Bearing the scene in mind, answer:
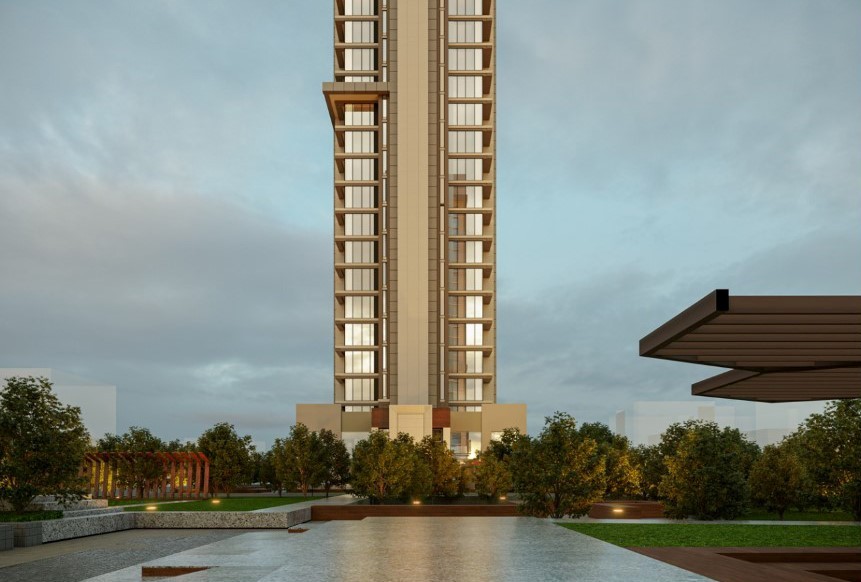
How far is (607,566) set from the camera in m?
11.0

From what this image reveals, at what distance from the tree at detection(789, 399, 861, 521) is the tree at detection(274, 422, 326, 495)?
27002mm

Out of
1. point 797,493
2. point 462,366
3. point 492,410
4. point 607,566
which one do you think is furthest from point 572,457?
point 462,366

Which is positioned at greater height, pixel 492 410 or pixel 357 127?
pixel 357 127

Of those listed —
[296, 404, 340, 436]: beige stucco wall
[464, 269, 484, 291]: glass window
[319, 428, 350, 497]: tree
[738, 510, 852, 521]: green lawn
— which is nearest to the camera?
[738, 510, 852, 521]: green lawn

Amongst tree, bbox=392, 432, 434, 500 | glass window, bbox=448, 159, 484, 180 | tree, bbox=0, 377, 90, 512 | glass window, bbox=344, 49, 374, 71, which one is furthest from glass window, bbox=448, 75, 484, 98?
tree, bbox=0, 377, 90, 512

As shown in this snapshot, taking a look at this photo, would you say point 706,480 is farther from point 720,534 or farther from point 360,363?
point 360,363

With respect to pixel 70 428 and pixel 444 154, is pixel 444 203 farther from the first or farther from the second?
pixel 70 428

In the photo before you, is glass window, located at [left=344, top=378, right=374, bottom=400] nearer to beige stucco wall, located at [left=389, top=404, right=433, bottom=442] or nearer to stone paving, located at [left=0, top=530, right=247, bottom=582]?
beige stucco wall, located at [left=389, top=404, right=433, bottom=442]

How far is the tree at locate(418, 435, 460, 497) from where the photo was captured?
44.8 m

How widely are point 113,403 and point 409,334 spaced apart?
919 inches

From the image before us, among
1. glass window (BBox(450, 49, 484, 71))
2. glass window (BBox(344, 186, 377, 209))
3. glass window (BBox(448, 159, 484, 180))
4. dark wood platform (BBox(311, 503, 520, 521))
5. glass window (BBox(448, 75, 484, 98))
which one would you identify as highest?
glass window (BBox(450, 49, 484, 71))

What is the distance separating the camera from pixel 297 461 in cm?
4466

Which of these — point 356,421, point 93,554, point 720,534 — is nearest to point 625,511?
point 720,534

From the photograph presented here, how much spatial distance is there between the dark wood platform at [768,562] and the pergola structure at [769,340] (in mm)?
3588
